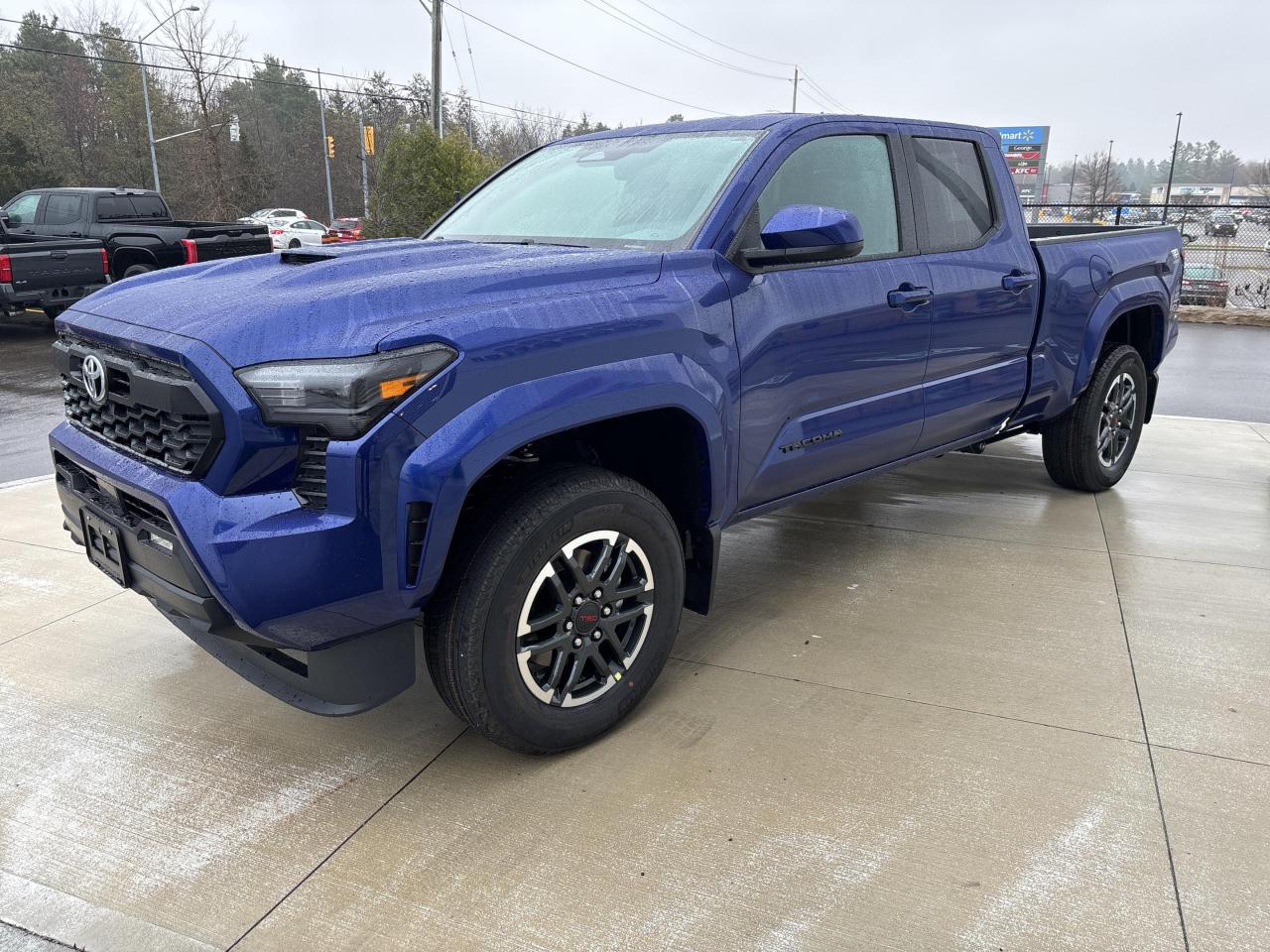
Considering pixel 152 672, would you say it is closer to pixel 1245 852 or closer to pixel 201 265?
pixel 201 265

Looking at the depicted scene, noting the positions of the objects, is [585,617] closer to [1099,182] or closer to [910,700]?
[910,700]

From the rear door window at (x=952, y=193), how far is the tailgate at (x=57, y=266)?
11415 millimetres

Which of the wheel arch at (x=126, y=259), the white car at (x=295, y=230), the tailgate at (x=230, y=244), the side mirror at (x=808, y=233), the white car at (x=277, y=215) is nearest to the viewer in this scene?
the side mirror at (x=808, y=233)

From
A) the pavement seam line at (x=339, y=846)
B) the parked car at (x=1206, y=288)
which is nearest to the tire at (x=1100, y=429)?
the pavement seam line at (x=339, y=846)

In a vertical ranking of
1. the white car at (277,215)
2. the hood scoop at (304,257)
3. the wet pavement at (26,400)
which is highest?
the white car at (277,215)

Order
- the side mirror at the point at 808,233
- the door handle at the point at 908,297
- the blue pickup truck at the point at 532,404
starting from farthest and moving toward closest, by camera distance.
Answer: the door handle at the point at 908,297 → the side mirror at the point at 808,233 → the blue pickup truck at the point at 532,404

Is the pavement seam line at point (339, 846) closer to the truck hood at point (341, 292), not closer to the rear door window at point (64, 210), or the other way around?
the truck hood at point (341, 292)

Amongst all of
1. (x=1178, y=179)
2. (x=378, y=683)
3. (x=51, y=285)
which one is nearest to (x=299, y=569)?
(x=378, y=683)

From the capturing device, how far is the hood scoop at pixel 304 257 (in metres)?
2.98

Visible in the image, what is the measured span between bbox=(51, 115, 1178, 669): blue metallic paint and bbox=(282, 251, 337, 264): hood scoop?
0.23 feet

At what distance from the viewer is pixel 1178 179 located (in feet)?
469

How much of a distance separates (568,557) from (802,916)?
3.56 ft

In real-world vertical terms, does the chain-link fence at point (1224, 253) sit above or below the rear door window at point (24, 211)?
below

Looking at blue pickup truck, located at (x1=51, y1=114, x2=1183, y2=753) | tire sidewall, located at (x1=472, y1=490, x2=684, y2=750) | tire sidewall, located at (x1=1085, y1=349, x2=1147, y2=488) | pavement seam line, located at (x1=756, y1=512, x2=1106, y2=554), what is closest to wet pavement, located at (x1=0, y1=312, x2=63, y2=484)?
blue pickup truck, located at (x1=51, y1=114, x2=1183, y2=753)
